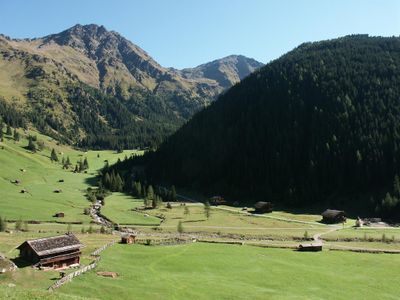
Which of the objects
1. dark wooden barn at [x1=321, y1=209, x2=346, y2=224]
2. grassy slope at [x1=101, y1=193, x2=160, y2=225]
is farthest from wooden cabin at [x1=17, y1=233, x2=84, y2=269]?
dark wooden barn at [x1=321, y1=209, x2=346, y2=224]

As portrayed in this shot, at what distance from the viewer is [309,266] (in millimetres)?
83812

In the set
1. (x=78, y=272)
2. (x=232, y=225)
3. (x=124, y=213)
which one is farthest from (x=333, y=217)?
(x=78, y=272)

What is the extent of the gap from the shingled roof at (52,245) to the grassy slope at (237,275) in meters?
6.64

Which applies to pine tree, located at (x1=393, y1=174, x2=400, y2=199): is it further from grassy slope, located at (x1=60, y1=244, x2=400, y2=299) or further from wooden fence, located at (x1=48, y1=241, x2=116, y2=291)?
wooden fence, located at (x1=48, y1=241, x2=116, y2=291)

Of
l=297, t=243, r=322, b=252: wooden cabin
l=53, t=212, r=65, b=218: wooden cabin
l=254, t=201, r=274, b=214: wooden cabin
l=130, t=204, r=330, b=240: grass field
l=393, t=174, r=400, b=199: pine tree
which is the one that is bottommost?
l=297, t=243, r=322, b=252: wooden cabin

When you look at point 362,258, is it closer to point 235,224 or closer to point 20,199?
point 235,224

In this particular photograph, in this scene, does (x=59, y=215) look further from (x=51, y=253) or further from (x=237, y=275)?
(x=237, y=275)

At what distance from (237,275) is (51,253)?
2983 cm

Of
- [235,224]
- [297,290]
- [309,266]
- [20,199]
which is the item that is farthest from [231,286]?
[20,199]

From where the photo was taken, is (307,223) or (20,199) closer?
(307,223)

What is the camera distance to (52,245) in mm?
76562

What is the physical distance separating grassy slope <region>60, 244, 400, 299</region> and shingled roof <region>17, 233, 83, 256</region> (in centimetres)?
664

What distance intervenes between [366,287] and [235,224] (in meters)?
78.9

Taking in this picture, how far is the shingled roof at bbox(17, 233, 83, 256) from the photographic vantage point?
7419 centimetres
